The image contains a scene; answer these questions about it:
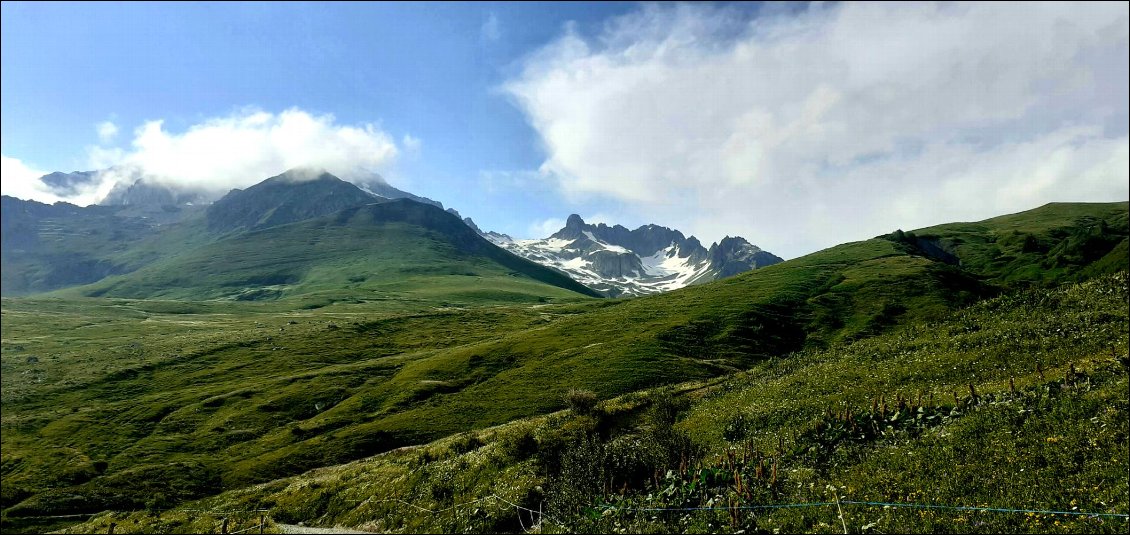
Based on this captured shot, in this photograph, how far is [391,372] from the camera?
112 metres

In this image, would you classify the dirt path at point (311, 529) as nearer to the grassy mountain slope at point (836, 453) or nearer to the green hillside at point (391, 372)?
the grassy mountain slope at point (836, 453)

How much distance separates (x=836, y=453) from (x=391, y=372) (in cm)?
10372

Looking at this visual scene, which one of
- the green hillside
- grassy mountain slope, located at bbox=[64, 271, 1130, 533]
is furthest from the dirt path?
the green hillside

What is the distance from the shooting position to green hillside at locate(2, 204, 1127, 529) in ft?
185

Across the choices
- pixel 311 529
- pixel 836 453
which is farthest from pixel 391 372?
pixel 836 453

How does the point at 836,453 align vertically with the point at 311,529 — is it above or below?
above

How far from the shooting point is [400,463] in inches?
1993

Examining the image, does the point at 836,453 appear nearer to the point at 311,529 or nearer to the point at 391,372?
the point at 311,529

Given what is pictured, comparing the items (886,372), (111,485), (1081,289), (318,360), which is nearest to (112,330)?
(318,360)

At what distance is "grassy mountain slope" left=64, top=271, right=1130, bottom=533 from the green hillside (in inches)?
33.7

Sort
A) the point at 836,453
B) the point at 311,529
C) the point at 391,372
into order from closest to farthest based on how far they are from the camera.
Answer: the point at 836,453
the point at 311,529
the point at 391,372

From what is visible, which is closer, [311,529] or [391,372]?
[311,529]

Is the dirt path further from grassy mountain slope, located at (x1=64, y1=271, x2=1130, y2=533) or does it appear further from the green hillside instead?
the green hillside

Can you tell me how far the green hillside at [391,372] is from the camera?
185 ft
